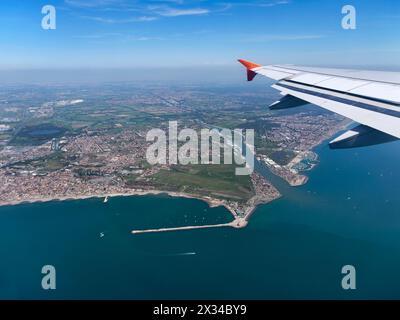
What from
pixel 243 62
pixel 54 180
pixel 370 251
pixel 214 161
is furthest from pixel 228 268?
pixel 54 180

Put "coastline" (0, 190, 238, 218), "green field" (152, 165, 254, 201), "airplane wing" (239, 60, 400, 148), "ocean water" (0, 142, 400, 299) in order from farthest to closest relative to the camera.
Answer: "green field" (152, 165, 254, 201)
"coastline" (0, 190, 238, 218)
"ocean water" (0, 142, 400, 299)
"airplane wing" (239, 60, 400, 148)

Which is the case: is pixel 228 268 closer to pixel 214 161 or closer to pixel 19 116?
pixel 214 161

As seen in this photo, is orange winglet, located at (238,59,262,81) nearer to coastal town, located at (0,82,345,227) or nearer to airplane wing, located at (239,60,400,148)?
airplane wing, located at (239,60,400,148)

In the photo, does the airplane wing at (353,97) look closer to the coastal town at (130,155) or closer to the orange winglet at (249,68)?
the orange winglet at (249,68)

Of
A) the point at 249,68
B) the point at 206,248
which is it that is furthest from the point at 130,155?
the point at 249,68

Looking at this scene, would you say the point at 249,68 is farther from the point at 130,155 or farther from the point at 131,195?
the point at 130,155

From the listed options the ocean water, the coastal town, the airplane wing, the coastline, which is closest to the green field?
the coastal town

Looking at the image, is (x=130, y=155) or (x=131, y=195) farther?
(x=130, y=155)

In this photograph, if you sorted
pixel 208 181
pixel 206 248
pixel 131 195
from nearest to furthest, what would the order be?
pixel 206 248
pixel 131 195
pixel 208 181
